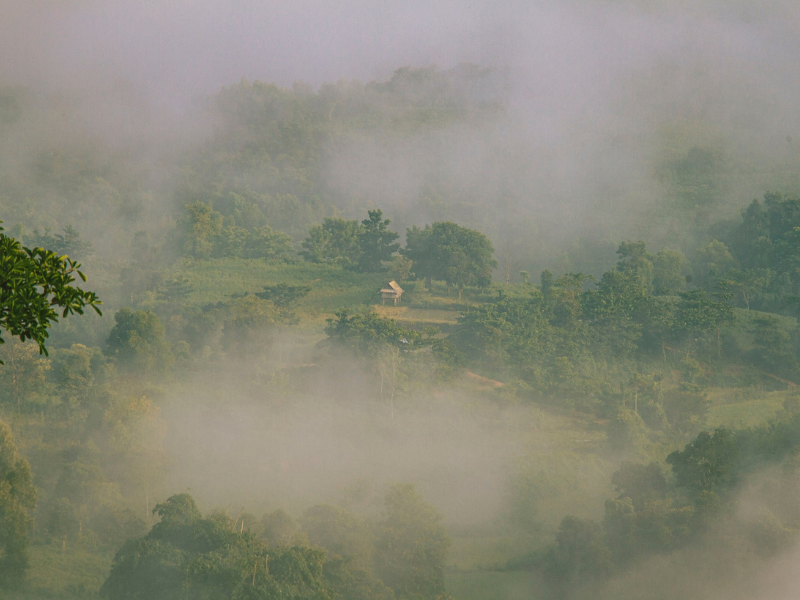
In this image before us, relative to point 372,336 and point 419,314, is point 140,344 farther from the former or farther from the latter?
point 419,314

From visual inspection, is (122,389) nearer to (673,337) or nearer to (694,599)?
(694,599)

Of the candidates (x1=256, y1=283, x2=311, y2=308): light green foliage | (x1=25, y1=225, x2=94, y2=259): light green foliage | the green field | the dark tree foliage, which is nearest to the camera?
the dark tree foliage

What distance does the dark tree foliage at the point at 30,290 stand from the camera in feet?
32.6

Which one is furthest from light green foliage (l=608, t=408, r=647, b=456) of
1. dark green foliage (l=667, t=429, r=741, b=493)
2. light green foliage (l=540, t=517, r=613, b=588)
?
light green foliage (l=540, t=517, r=613, b=588)

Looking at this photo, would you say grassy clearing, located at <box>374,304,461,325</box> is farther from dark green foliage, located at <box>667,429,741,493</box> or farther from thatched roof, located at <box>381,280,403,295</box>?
dark green foliage, located at <box>667,429,741,493</box>

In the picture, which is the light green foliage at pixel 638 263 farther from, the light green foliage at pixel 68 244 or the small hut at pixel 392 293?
the light green foliage at pixel 68 244

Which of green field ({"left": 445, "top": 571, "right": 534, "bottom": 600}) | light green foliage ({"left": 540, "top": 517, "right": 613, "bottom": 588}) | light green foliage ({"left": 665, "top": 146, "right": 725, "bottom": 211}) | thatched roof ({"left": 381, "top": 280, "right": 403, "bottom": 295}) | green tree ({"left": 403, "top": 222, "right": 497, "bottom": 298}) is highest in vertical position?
light green foliage ({"left": 665, "top": 146, "right": 725, "bottom": 211})

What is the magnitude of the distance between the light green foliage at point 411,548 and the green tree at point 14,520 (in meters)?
13.0

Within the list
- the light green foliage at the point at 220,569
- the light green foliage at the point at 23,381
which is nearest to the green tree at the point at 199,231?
the light green foliage at the point at 23,381

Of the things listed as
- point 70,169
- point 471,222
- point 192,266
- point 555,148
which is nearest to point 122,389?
point 192,266

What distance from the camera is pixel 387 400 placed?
47469mm

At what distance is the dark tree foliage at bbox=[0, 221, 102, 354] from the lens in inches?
391

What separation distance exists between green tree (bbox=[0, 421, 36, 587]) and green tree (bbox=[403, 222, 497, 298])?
36.3m

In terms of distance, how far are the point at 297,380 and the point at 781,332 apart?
109 ft
